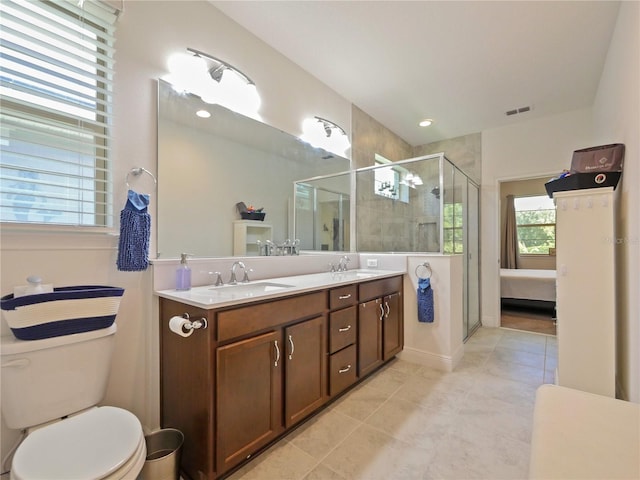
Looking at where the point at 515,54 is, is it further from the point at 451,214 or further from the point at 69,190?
the point at 69,190

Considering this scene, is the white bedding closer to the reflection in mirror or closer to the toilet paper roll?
the reflection in mirror

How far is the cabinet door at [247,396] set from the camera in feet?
4.46

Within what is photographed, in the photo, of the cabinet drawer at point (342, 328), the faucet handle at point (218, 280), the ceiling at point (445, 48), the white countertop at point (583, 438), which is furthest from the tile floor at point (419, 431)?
the ceiling at point (445, 48)

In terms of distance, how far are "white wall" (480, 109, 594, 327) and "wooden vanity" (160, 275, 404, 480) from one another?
2.96 m

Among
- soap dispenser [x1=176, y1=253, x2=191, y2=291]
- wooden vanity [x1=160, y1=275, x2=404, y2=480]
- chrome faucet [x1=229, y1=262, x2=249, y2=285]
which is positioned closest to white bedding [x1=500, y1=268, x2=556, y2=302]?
wooden vanity [x1=160, y1=275, x2=404, y2=480]

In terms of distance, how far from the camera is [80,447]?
1019mm

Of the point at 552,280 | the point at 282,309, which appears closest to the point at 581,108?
the point at 552,280

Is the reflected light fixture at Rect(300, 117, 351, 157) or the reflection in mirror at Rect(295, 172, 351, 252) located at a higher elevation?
the reflected light fixture at Rect(300, 117, 351, 157)

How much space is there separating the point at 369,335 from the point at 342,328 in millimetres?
408

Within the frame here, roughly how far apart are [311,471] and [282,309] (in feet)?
2.67

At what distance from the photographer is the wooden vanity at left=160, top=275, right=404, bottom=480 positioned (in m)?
1.35

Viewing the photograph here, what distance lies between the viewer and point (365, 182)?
3512mm

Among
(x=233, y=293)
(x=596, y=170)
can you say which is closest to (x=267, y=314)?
(x=233, y=293)

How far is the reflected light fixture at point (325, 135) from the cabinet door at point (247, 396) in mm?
1988
